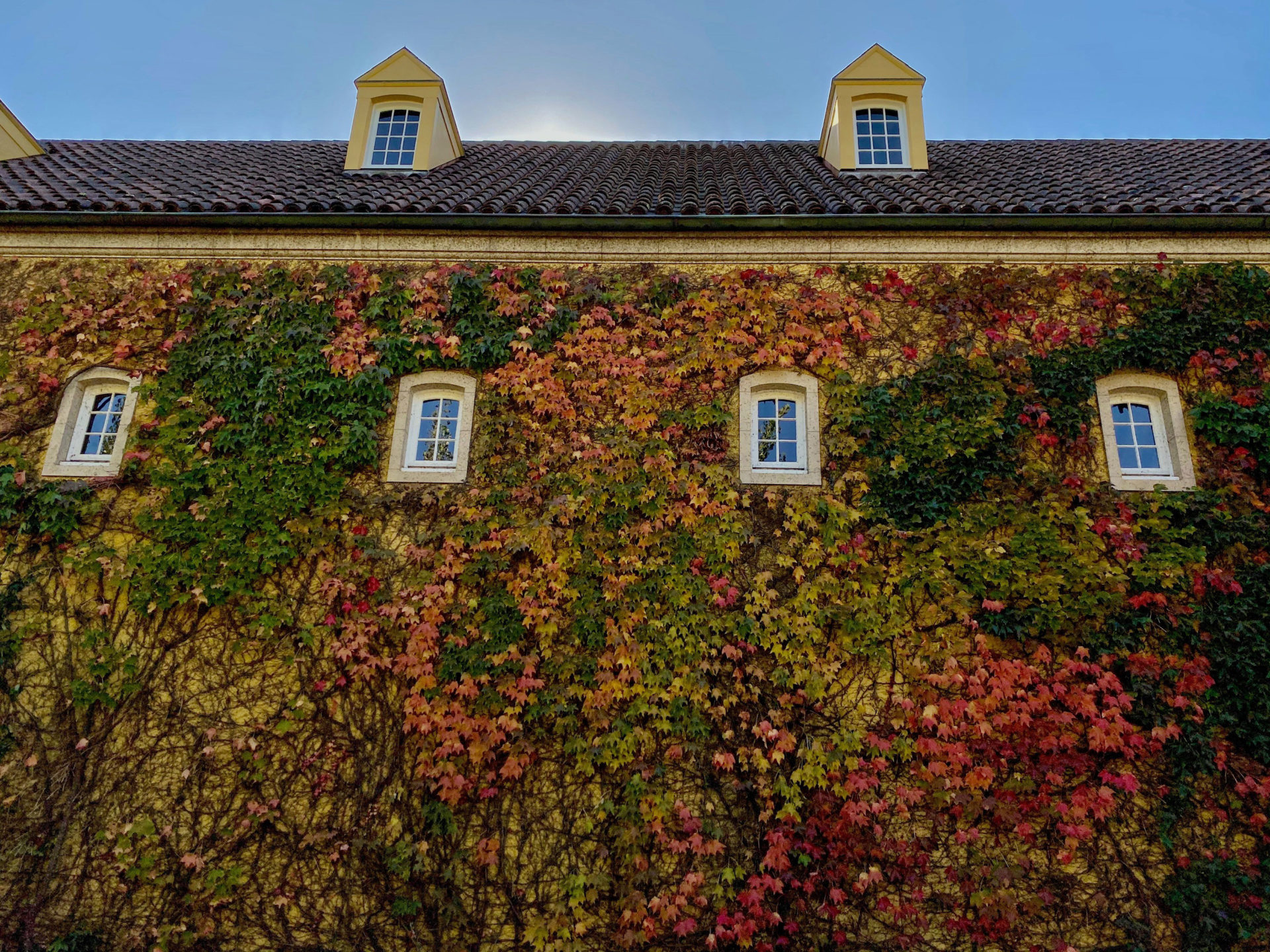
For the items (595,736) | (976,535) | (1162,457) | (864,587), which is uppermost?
(1162,457)

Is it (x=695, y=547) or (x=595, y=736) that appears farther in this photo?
(x=695, y=547)

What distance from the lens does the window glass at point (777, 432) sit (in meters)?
8.21

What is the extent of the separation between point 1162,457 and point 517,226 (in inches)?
293

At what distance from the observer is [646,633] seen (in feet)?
24.2

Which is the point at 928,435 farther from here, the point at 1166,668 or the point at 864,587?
the point at 1166,668

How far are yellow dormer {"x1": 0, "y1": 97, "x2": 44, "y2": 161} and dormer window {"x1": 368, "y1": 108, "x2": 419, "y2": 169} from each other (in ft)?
18.5

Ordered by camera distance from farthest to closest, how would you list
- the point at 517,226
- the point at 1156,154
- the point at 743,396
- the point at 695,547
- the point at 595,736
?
the point at 1156,154 < the point at 517,226 < the point at 743,396 < the point at 695,547 < the point at 595,736

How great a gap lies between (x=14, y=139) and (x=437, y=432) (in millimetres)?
9634

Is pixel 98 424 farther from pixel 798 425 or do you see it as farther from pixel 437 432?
pixel 798 425

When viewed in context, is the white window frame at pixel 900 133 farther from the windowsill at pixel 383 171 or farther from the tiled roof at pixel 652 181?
the windowsill at pixel 383 171

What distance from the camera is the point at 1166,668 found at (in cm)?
709

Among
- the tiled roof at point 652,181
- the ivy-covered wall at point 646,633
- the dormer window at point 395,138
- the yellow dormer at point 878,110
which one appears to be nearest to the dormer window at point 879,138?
the yellow dormer at point 878,110

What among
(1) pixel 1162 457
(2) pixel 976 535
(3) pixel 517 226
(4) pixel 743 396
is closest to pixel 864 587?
(2) pixel 976 535

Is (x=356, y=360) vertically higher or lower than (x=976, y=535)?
higher
